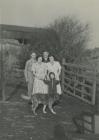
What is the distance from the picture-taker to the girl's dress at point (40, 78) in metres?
11.5

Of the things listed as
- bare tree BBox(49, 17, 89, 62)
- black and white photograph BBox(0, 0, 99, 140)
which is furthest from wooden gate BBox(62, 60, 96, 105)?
bare tree BBox(49, 17, 89, 62)

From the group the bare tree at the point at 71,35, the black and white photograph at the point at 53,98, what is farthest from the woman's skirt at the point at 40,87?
the bare tree at the point at 71,35

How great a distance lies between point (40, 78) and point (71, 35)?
53.6 feet

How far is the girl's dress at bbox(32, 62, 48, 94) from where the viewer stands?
37.9ft

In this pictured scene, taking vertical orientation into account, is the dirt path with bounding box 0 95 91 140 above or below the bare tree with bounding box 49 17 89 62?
below

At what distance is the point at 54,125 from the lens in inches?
386

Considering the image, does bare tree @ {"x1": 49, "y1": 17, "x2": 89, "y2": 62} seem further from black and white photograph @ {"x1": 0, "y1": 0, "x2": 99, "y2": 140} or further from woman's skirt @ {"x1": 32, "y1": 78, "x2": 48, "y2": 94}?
woman's skirt @ {"x1": 32, "y1": 78, "x2": 48, "y2": 94}

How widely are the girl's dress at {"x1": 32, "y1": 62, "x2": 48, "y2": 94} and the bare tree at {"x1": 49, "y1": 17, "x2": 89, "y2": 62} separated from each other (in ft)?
45.7

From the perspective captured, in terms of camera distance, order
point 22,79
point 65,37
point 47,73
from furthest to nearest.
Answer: point 65,37 < point 22,79 < point 47,73

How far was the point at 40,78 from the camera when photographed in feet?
37.9

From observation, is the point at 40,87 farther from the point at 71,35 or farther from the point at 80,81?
the point at 71,35

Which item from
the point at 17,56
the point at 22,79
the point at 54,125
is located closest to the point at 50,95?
the point at 54,125

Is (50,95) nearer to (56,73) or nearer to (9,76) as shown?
(56,73)

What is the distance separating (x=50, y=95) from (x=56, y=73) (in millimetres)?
692
